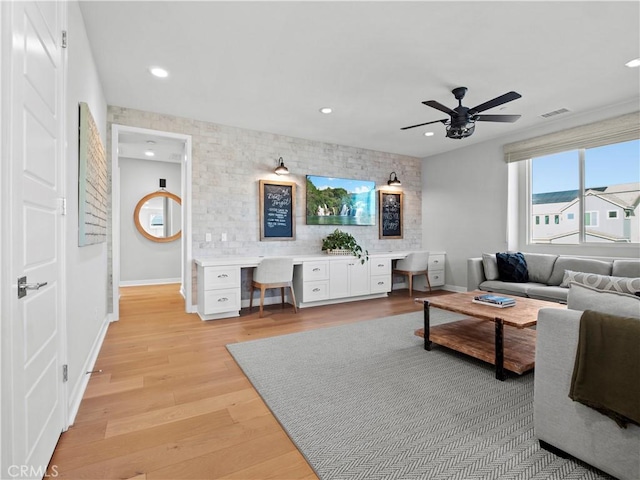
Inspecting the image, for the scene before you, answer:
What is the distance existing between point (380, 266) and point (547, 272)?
2.28 m

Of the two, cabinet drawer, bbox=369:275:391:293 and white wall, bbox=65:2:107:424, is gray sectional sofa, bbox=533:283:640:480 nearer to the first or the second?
white wall, bbox=65:2:107:424

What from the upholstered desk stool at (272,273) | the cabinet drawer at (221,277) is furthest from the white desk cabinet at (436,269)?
the cabinet drawer at (221,277)

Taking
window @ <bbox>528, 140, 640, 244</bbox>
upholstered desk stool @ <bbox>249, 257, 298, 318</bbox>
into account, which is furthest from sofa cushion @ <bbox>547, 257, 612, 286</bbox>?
upholstered desk stool @ <bbox>249, 257, 298, 318</bbox>

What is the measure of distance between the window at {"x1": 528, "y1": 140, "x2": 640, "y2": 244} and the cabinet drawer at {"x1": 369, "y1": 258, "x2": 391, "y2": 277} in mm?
2232

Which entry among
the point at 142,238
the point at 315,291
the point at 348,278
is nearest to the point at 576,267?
the point at 348,278

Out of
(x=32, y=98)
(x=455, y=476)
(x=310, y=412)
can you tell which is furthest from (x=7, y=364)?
(x=455, y=476)

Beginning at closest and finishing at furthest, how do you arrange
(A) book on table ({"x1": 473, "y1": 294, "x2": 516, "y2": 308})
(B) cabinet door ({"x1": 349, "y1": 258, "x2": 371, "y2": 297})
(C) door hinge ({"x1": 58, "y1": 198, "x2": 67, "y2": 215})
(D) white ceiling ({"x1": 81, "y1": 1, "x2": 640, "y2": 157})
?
(C) door hinge ({"x1": 58, "y1": 198, "x2": 67, "y2": 215}) → (D) white ceiling ({"x1": 81, "y1": 1, "x2": 640, "y2": 157}) → (A) book on table ({"x1": 473, "y1": 294, "x2": 516, "y2": 308}) → (B) cabinet door ({"x1": 349, "y1": 258, "x2": 371, "y2": 297})

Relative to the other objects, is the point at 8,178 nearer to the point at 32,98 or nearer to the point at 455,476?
the point at 32,98

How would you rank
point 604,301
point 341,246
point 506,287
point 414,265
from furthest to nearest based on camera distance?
point 414,265
point 341,246
point 506,287
point 604,301

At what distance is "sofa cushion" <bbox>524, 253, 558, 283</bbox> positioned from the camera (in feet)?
14.2

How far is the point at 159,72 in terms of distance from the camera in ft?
10.2

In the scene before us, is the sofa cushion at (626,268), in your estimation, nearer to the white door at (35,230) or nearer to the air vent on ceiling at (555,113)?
the air vent on ceiling at (555,113)

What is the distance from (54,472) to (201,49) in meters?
2.94

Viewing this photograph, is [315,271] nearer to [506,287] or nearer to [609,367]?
[506,287]
